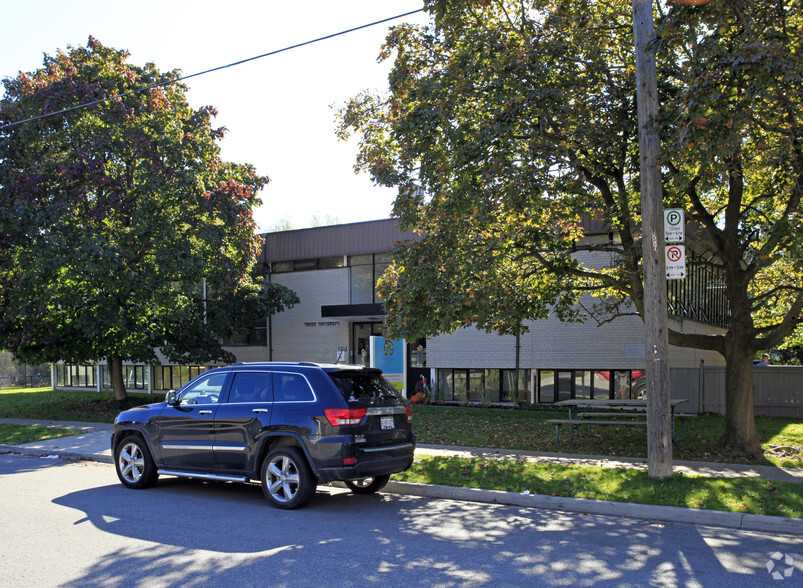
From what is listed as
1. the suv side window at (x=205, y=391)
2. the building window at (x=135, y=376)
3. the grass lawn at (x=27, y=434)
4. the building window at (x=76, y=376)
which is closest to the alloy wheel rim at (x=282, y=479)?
the suv side window at (x=205, y=391)

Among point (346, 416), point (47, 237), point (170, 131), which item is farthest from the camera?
point (170, 131)

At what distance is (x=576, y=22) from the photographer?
1186 cm

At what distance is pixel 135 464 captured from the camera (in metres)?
9.57

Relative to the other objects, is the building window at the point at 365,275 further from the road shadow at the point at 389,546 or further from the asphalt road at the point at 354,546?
the road shadow at the point at 389,546

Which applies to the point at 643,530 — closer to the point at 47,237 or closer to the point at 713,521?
the point at 713,521

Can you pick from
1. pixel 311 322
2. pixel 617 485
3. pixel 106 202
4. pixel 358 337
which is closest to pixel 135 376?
pixel 311 322

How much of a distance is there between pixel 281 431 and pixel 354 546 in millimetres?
2085

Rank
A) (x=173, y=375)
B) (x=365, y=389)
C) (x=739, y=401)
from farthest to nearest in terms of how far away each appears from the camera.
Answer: (x=173, y=375), (x=739, y=401), (x=365, y=389)

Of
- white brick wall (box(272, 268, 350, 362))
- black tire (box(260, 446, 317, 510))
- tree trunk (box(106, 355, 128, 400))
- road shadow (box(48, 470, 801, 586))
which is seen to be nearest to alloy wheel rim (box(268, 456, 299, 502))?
black tire (box(260, 446, 317, 510))

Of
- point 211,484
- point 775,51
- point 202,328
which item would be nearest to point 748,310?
point 775,51

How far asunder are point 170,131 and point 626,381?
15138 mm

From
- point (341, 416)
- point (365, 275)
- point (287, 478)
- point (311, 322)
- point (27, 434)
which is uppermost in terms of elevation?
point (365, 275)

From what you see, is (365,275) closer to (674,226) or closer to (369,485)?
(369,485)

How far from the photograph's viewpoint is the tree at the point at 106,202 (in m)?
17.3
